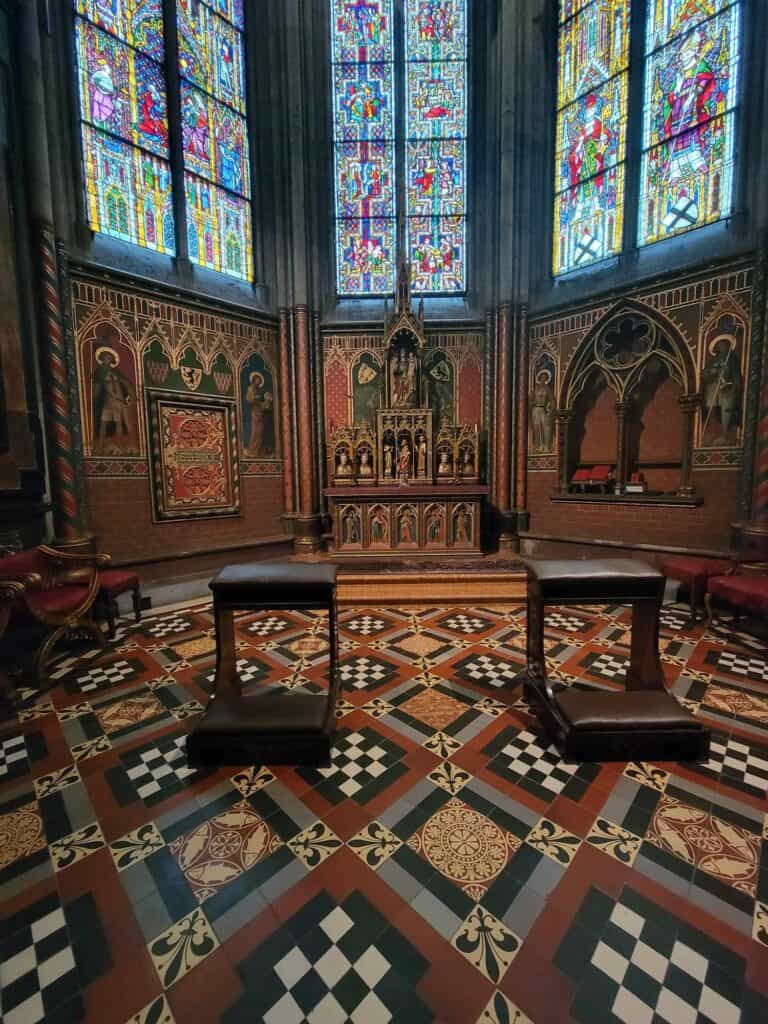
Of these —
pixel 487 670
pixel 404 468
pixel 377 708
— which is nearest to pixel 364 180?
pixel 404 468

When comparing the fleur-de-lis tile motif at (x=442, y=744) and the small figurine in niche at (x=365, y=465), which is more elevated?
the small figurine in niche at (x=365, y=465)

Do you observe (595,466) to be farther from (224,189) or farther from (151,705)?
(224,189)

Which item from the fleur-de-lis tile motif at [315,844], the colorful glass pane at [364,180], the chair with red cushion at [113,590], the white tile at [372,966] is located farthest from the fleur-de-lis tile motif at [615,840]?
the colorful glass pane at [364,180]

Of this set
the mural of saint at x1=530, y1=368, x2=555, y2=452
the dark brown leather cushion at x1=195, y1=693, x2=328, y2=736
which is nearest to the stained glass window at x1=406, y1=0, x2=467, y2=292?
the mural of saint at x1=530, y1=368, x2=555, y2=452

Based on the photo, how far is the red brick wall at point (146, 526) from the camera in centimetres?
639

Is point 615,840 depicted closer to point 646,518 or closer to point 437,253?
point 646,518

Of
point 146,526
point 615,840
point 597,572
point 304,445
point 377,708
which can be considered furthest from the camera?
point 304,445

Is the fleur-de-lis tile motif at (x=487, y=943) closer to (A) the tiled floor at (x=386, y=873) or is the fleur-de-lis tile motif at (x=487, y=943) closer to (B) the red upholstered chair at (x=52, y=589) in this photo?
(A) the tiled floor at (x=386, y=873)

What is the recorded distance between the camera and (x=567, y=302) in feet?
25.9

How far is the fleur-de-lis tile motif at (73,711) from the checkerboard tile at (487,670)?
3313 millimetres

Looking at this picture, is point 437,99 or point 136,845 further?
point 437,99

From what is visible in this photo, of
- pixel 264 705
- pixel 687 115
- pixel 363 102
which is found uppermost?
pixel 363 102

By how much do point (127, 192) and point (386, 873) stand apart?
9269 mm

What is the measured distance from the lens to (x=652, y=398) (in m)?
7.51
